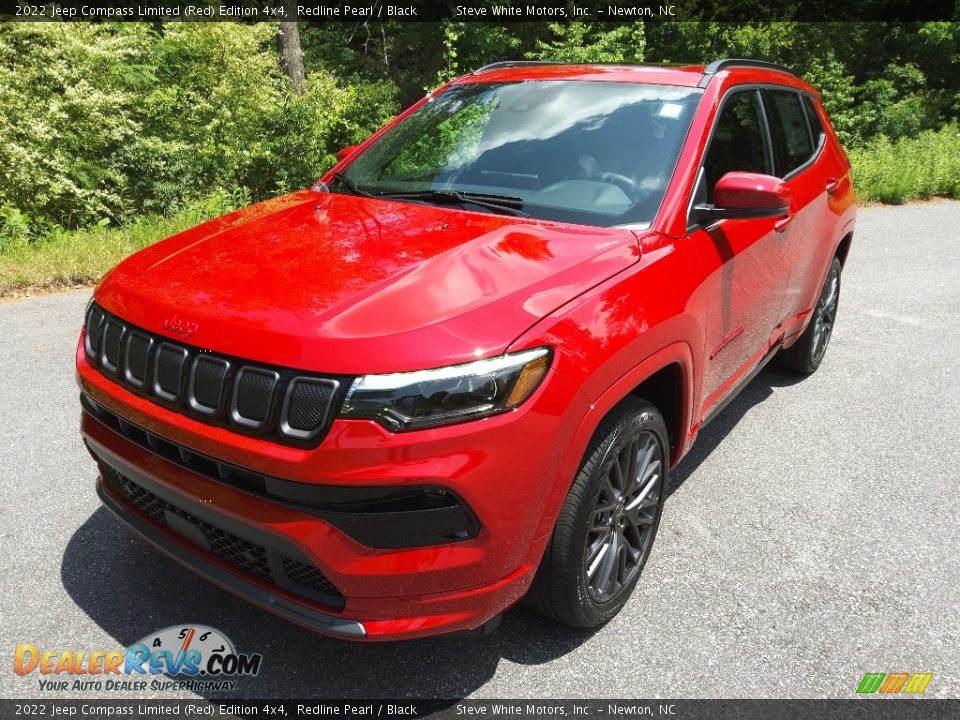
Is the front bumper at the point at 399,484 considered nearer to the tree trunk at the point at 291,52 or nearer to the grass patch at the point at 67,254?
the grass patch at the point at 67,254

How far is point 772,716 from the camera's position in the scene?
7.96 ft

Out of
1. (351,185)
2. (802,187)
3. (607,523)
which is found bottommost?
(607,523)

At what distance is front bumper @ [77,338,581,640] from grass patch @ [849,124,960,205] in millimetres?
12774

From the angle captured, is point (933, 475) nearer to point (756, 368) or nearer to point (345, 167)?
point (756, 368)

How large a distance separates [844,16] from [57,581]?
3118cm

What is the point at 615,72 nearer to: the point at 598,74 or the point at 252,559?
the point at 598,74

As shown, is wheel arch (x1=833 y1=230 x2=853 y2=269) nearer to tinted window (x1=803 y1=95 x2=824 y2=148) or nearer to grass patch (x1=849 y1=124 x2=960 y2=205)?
tinted window (x1=803 y1=95 x2=824 y2=148)

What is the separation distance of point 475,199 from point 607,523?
4.39 ft

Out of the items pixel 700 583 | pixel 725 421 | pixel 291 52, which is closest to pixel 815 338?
pixel 725 421

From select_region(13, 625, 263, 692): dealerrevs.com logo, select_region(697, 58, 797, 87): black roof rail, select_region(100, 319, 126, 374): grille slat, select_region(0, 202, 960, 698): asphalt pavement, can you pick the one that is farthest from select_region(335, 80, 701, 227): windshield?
select_region(13, 625, 263, 692): dealerrevs.com logo

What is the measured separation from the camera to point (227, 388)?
215 cm

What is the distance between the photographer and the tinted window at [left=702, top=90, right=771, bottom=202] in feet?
10.7

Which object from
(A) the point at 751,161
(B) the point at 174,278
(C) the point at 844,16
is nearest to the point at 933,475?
(A) the point at 751,161

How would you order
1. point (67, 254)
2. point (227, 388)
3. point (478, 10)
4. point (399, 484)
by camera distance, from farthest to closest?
1. point (478, 10)
2. point (67, 254)
3. point (227, 388)
4. point (399, 484)
